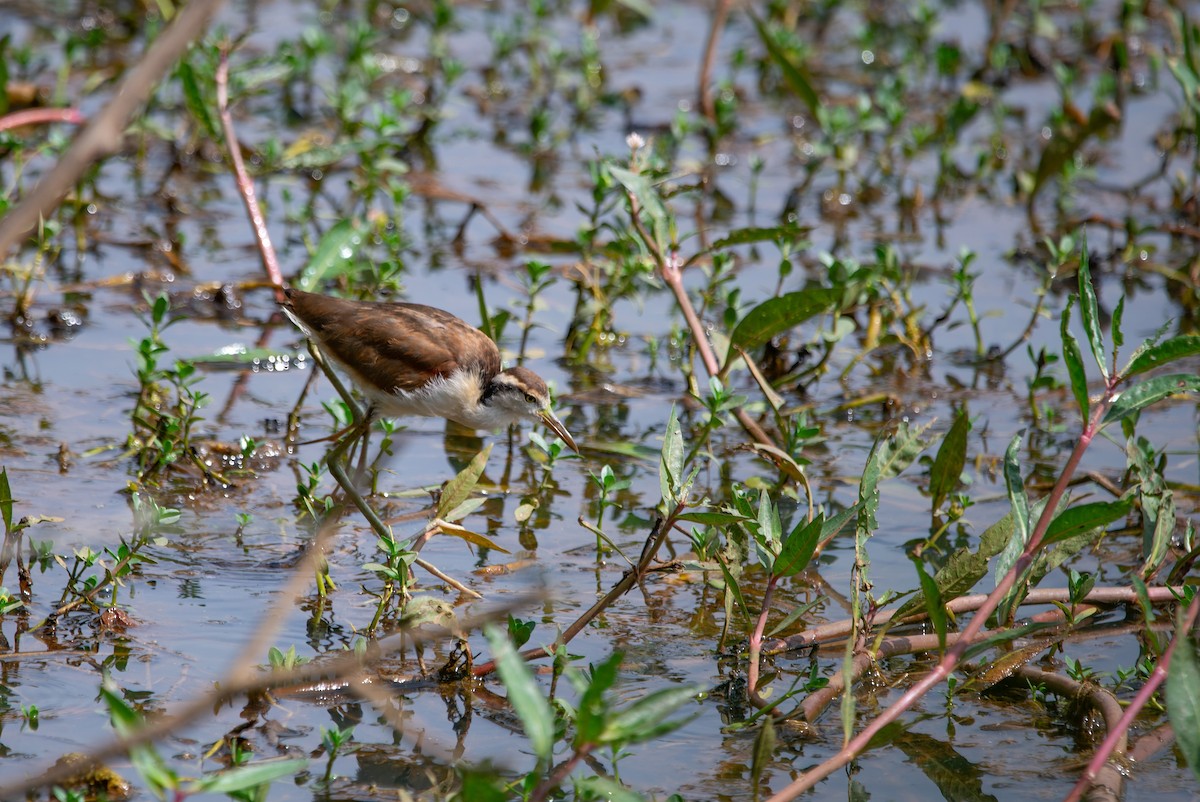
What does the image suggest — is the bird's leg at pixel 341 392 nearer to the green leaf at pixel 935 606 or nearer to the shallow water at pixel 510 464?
the shallow water at pixel 510 464

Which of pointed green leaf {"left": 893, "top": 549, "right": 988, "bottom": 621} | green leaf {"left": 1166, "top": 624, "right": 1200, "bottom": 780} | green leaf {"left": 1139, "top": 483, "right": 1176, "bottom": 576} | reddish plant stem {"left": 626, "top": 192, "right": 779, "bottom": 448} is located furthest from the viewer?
reddish plant stem {"left": 626, "top": 192, "right": 779, "bottom": 448}

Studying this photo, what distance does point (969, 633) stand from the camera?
3.48 m

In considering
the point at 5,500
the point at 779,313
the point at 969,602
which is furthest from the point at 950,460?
the point at 5,500

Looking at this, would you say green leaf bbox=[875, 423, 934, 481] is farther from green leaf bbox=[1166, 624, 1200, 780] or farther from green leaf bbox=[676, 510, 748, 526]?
green leaf bbox=[1166, 624, 1200, 780]

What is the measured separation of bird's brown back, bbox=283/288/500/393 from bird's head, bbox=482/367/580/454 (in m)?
0.11

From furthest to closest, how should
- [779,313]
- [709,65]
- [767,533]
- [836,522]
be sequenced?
[709,65]
[779,313]
[767,533]
[836,522]

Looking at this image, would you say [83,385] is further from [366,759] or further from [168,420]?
[366,759]

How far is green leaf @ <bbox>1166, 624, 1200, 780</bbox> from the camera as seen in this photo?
2.90 m

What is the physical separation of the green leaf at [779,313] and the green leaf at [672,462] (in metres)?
1.22

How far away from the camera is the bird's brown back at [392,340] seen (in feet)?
17.3

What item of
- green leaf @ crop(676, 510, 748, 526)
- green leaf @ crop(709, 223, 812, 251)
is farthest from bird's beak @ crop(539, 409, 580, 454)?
green leaf @ crop(676, 510, 748, 526)

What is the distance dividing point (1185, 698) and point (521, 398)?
2.89 metres

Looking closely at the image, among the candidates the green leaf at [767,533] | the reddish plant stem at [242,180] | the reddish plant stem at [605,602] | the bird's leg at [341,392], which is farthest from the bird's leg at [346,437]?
the green leaf at [767,533]

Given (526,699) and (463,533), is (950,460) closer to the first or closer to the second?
(463,533)
